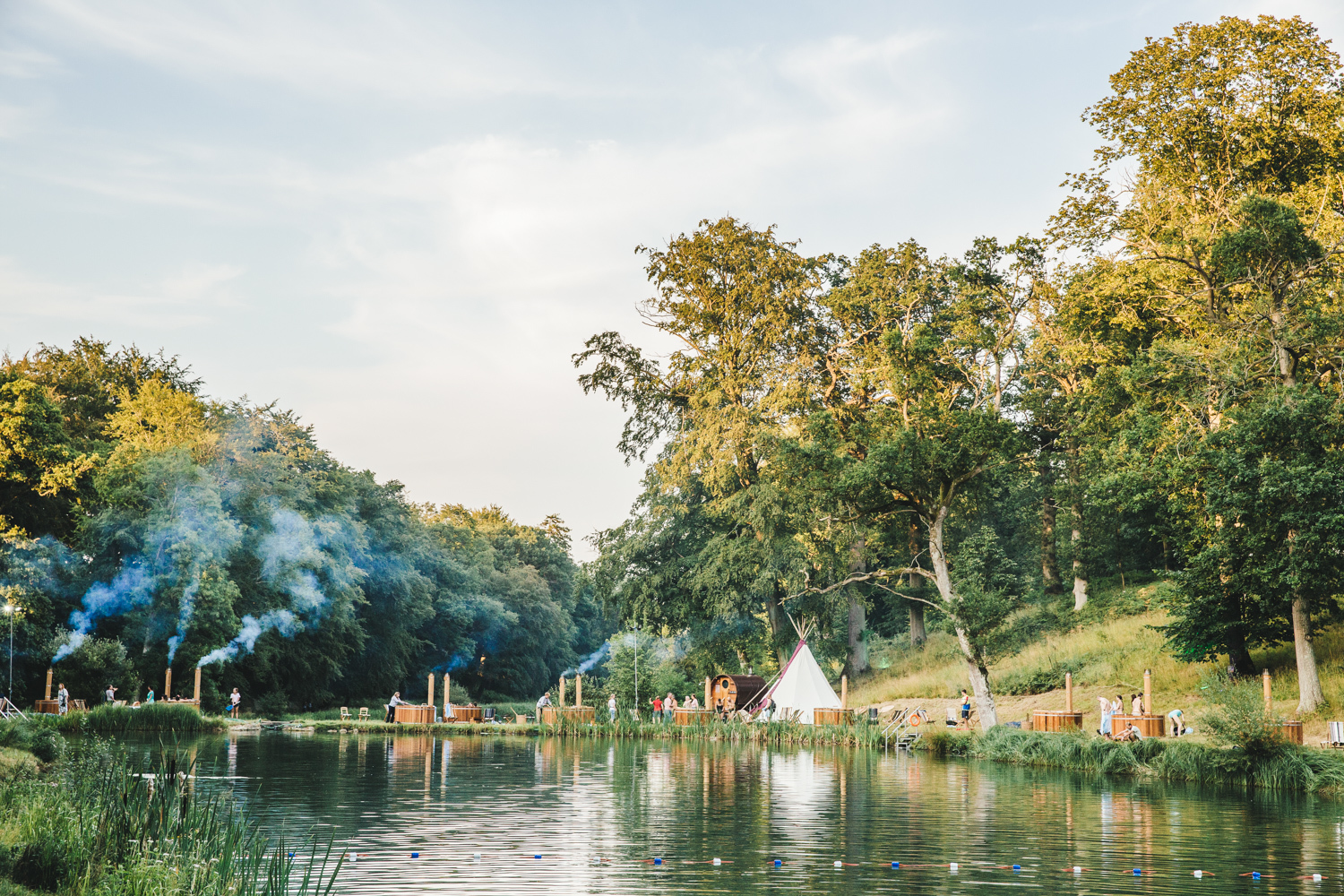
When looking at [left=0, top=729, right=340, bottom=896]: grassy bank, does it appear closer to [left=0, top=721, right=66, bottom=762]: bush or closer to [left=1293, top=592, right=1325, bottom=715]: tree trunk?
[left=0, top=721, right=66, bottom=762]: bush

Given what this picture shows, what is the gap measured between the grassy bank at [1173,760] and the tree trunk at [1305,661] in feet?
16.9

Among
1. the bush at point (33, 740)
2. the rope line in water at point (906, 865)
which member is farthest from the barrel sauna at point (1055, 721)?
the bush at point (33, 740)

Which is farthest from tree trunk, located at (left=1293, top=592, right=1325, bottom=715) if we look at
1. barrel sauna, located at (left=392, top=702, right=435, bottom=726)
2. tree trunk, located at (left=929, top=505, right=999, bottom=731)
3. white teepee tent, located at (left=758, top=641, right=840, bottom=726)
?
barrel sauna, located at (left=392, top=702, right=435, bottom=726)

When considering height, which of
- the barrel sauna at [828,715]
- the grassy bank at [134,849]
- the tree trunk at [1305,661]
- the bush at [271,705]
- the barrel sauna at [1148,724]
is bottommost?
the bush at [271,705]

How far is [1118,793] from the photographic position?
2122 cm

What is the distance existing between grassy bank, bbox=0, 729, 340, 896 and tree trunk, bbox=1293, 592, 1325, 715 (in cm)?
2302

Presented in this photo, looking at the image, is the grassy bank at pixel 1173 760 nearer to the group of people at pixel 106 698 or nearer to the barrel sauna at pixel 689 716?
the barrel sauna at pixel 689 716

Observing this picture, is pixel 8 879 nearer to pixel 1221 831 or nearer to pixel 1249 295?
pixel 1221 831

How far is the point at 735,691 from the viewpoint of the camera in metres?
44.4

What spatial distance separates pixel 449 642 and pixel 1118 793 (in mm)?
53707

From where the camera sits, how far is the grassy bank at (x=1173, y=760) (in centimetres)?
2100

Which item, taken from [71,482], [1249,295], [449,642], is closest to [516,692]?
[449,642]

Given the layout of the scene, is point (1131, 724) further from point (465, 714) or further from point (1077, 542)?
point (465, 714)

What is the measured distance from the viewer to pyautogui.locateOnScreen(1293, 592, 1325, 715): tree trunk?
26.8 meters
